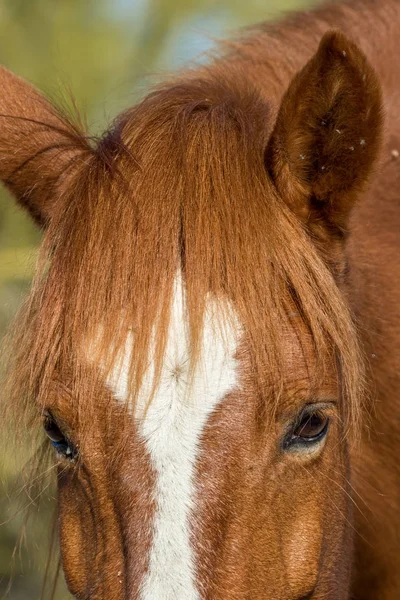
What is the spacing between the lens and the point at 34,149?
7.91 feet

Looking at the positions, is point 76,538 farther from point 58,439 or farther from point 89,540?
point 58,439

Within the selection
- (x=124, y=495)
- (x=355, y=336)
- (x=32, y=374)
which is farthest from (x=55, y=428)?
(x=355, y=336)

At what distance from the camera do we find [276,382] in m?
1.94

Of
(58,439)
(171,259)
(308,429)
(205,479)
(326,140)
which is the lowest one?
(58,439)

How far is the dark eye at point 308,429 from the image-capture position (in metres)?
2.01

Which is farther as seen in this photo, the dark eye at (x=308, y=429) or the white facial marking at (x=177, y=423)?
the dark eye at (x=308, y=429)

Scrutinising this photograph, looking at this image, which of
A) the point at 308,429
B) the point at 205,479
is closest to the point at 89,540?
the point at 205,479

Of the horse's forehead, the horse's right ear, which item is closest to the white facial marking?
the horse's forehead

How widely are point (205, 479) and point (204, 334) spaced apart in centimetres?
29

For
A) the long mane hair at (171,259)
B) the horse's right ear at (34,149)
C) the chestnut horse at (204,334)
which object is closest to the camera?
the chestnut horse at (204,334)

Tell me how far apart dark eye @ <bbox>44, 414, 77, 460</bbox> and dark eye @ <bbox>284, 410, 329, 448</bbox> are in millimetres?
482

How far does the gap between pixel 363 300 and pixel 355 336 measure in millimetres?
463


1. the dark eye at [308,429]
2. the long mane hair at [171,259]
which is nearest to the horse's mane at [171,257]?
the long mane hair at [171,259]

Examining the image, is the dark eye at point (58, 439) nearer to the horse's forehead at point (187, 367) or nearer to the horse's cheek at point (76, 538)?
the horse's cheek at point (76, 538)
